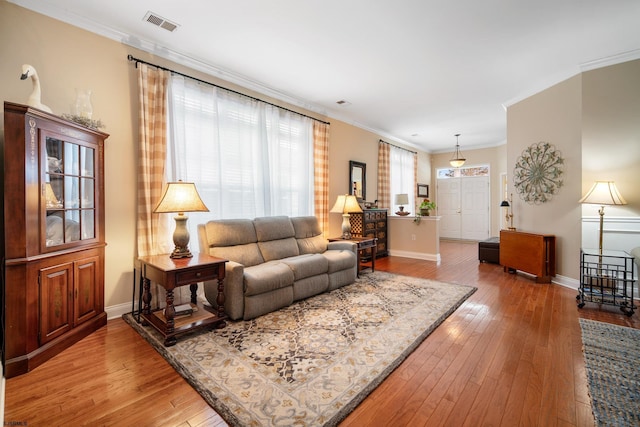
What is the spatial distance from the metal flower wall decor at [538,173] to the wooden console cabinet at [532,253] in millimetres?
595

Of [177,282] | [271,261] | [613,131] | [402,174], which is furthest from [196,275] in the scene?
[402,174]

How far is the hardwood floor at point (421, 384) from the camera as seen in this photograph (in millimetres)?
1528

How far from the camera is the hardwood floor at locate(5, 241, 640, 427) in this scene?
1528mm

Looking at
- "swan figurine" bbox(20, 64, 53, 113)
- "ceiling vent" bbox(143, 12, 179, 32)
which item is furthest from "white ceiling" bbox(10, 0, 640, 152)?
"swan figurine" bbox(20, 64, 53, 113)

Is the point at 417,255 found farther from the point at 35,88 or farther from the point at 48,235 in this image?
the point at 35,88

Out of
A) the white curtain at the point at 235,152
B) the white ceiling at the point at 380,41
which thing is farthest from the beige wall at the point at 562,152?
the white curtain at the point at 235,152

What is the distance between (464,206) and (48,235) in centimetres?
Result: 919

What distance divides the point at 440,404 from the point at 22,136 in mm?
3237

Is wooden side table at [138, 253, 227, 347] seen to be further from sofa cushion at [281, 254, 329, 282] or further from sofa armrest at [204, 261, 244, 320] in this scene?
sofa cushion at [281, 254, 329, 282]

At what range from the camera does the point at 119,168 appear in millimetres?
2891

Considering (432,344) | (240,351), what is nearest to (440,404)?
(432,344)

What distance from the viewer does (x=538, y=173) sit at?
4309 mm

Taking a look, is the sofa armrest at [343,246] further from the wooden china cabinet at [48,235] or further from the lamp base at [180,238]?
the wooden china cabinet at [48,235]

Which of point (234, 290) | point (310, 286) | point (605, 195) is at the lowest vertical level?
point (310, 286)
